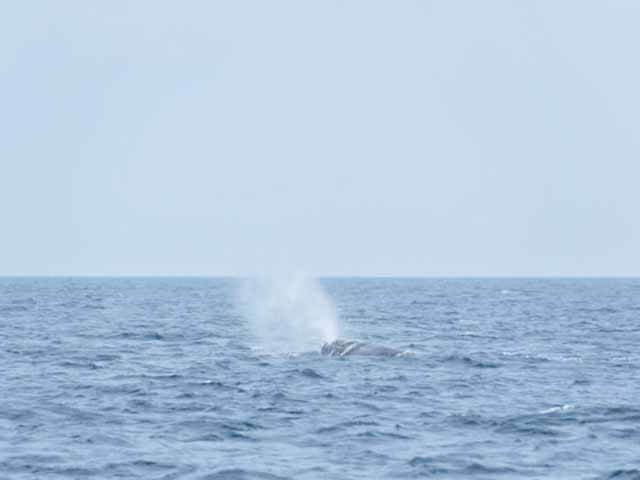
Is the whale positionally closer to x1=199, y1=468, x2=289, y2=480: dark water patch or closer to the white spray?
the white spray

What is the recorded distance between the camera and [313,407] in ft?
116

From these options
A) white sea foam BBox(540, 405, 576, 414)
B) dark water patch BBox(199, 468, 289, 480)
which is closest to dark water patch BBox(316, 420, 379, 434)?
dark water patch BBox(199, 468, 289, 480)

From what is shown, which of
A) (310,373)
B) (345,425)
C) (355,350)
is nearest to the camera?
(345,425)

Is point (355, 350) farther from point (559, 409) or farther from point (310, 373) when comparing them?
point (559, 409)

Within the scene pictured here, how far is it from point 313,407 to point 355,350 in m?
16.5

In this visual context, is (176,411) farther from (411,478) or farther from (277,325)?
(277,325)

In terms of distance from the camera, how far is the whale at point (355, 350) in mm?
51688

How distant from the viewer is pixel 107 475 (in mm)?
25688

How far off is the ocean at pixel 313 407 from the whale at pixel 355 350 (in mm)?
795

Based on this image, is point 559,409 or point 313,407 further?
point 313,407

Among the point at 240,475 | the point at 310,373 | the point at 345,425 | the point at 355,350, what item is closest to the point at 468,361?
the point at 355,350

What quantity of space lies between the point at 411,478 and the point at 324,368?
21.2m

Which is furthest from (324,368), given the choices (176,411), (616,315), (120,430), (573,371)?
(616,315)

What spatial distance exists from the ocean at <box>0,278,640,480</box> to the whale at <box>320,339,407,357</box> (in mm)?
795
